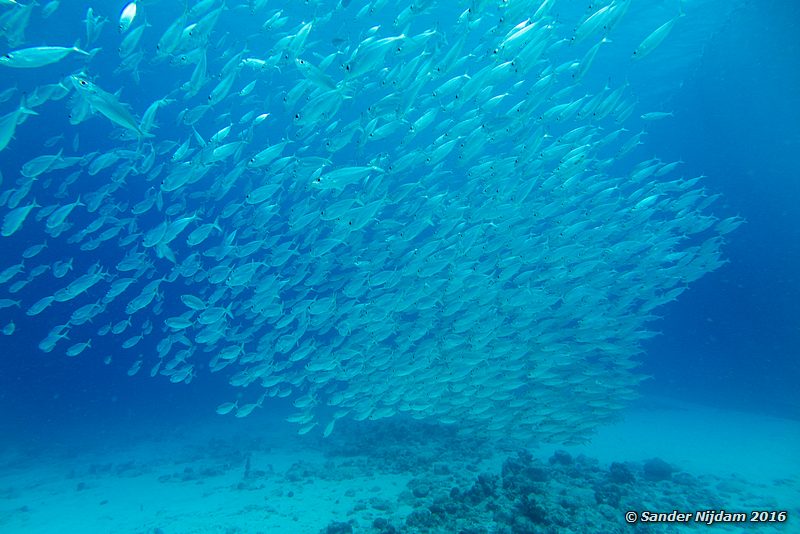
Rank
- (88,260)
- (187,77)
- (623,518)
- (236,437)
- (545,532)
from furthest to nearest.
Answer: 1. (88,260)
2. (187,77)
3. (236,437)
4. (623,518)
5. (545,532)

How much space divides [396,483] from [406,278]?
549 centimetres

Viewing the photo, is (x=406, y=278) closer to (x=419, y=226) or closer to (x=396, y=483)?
(x=419, y=226)

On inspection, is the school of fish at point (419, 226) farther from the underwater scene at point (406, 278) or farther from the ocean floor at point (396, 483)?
the ocean floor at point (396, 483)

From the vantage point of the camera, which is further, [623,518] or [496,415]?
[496,415]

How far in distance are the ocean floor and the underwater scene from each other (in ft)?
0.29

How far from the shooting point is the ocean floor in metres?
6.55

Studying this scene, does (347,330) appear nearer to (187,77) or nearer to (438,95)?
(438,95)

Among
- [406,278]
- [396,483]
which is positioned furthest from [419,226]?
[396,483]

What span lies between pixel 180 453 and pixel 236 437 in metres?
2.21

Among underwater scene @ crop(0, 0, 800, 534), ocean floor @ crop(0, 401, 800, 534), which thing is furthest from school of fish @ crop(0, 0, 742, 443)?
ocean floor @ crop(0, 401, 800, 534)

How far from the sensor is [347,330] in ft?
35.3

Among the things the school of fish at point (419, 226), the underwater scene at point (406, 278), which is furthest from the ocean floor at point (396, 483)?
the school of fish at point (419, 226)

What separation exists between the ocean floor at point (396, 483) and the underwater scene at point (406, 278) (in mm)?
89

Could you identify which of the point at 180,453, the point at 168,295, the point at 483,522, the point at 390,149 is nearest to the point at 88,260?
the point at 168,295
